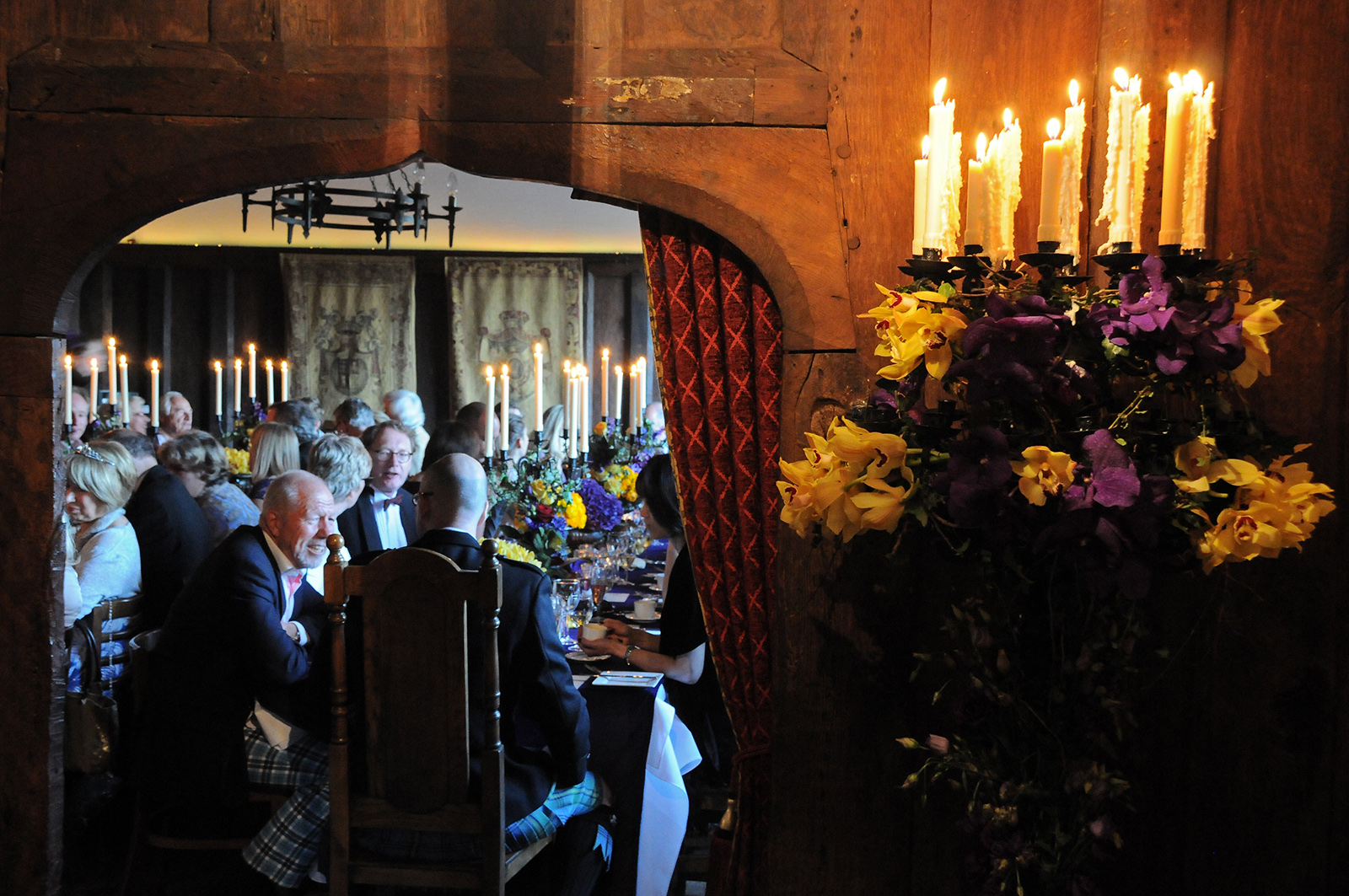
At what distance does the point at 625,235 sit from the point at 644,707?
23.2ft

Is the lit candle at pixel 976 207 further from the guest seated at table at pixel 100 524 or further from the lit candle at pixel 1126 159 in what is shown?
the guest seated at table at pixel 100 524

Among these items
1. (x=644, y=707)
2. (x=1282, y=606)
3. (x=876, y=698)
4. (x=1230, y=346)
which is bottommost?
(x=644, y=707)

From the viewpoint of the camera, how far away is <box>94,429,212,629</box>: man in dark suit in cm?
342

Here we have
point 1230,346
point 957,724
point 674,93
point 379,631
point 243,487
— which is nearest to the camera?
point 1230,346

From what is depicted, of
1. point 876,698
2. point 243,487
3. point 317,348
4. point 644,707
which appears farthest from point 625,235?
point 876,698

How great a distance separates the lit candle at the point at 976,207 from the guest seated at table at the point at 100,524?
8.48 feet

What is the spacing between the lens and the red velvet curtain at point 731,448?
202 centimetres

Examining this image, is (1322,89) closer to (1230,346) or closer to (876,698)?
(1230,346)

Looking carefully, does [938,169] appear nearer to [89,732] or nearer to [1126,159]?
[1126,159]

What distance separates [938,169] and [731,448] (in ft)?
2.21

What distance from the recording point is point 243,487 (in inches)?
221

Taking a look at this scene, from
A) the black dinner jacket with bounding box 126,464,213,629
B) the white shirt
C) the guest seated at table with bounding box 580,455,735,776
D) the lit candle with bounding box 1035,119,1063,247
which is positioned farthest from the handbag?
the lit candle with bounding box 1035,119,1063,247

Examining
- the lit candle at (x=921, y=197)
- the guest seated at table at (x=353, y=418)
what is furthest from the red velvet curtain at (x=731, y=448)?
the guest seated at table at (x=353, y=418)

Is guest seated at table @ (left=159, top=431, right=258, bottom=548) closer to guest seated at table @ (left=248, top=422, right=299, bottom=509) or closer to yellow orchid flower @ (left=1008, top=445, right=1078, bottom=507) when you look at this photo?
guest seated at table @ (left=248, top=422, right=299, bottom=509)
